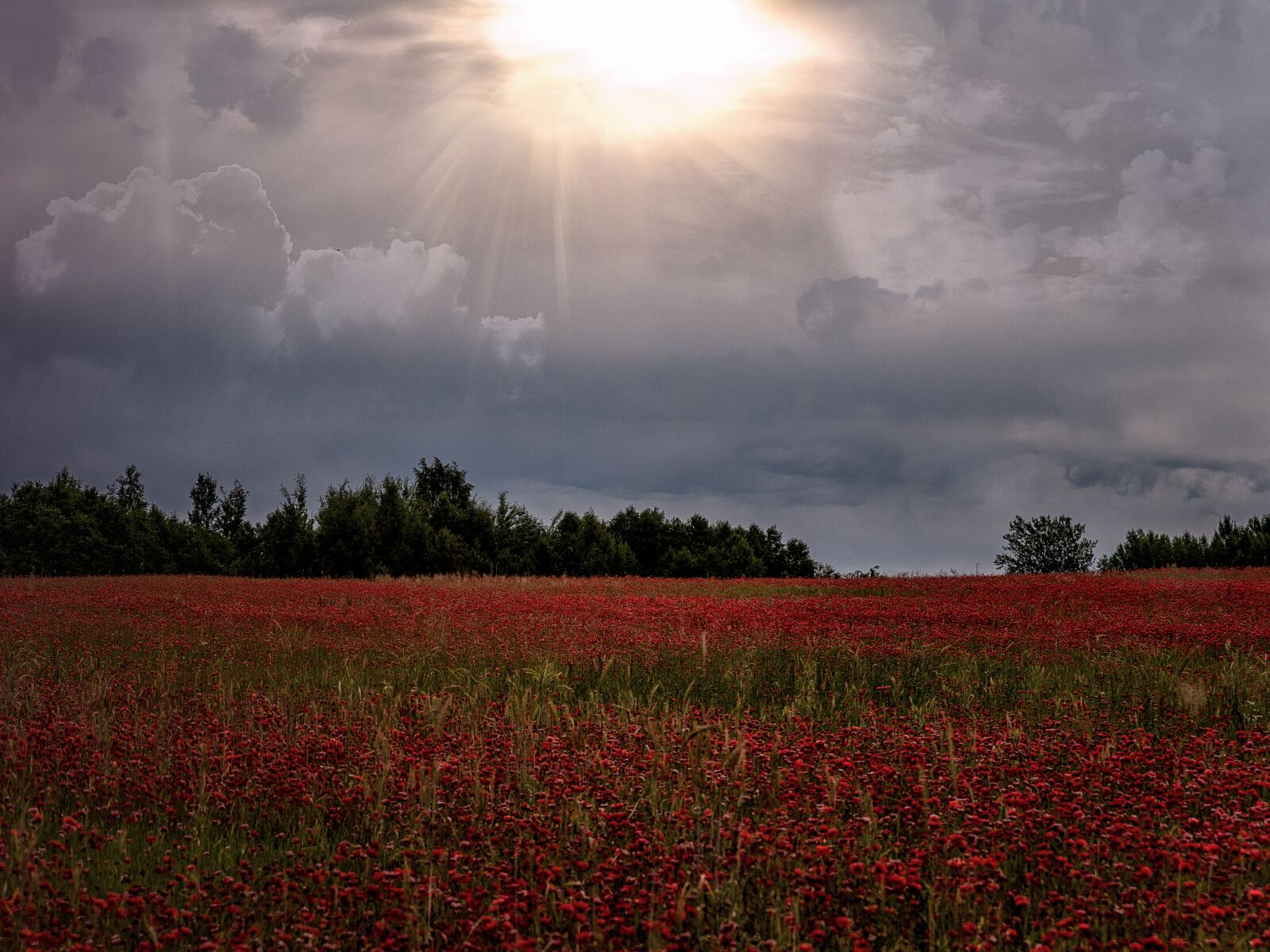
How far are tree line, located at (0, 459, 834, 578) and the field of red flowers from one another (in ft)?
97.7

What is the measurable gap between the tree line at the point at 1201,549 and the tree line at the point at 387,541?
908 inches

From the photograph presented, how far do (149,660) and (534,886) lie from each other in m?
9.16

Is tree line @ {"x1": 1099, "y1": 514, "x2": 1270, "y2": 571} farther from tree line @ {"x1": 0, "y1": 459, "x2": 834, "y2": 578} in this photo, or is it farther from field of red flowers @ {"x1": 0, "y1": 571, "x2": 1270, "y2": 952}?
field of red flowers @ {"x1": 0, "y1": 571, "x2": 1270, "y2": 952}

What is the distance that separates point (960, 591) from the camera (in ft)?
69.6

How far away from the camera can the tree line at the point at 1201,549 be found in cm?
5028

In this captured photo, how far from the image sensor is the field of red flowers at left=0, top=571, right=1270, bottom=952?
11.1ft

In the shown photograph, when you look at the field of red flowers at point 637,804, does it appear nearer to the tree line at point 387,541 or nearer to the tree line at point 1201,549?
the tree line at point 387,541

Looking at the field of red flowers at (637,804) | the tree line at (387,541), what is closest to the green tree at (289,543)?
the tree line at (387,541)

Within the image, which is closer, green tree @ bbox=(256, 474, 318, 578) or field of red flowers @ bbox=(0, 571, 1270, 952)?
field of red flowers @ bbox=(0, 571, 1270, 952)

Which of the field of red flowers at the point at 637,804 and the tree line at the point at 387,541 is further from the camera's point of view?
the tree line at the point at 387,541

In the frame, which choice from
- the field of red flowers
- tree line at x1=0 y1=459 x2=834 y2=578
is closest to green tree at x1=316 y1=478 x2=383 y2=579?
tree line at x1=0 y1=459 x2=834 y2=578

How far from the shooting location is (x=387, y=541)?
39938 mm

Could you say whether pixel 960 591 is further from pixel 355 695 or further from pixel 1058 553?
pixel 1058 553

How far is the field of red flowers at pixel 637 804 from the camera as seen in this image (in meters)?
3.39
